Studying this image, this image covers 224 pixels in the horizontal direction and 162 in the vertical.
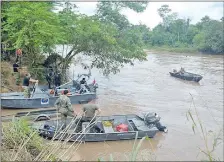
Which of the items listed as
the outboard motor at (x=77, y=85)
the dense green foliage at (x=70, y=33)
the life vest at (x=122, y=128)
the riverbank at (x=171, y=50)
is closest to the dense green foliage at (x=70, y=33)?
the dense green foliage at (x=70, y=33)

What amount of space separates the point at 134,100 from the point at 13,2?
7062mm

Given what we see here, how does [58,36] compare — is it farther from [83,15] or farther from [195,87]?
[195,87]

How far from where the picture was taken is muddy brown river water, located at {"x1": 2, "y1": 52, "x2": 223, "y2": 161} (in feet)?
27.0

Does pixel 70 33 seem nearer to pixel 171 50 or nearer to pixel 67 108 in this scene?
pixel 67 108

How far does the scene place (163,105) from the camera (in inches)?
559

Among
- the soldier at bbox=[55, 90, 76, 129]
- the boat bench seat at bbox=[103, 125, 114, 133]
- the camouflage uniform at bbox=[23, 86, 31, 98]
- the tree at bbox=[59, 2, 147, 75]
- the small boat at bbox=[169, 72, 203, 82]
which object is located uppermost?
the tree at bbox=[59, 2, 147, 75]

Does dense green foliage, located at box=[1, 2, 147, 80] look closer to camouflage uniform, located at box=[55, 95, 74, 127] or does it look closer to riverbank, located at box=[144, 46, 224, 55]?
camouflage uniform, located at box=[55, 95, 74, 127]

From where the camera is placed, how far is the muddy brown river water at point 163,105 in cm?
822

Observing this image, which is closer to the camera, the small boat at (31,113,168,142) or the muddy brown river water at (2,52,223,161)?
the muddy brown river water at (2,52,223,161)

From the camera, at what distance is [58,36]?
1423 centimetres

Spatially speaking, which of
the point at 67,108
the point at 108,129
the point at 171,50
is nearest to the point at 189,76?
the point at 108,129

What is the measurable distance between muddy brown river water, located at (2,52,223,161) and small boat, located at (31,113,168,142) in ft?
0.62

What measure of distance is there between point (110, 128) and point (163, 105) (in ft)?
18.9

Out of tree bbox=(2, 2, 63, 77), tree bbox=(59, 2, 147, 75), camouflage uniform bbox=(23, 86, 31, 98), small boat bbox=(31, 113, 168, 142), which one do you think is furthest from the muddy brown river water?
tree bbox=(2, 2, 63, 77)
